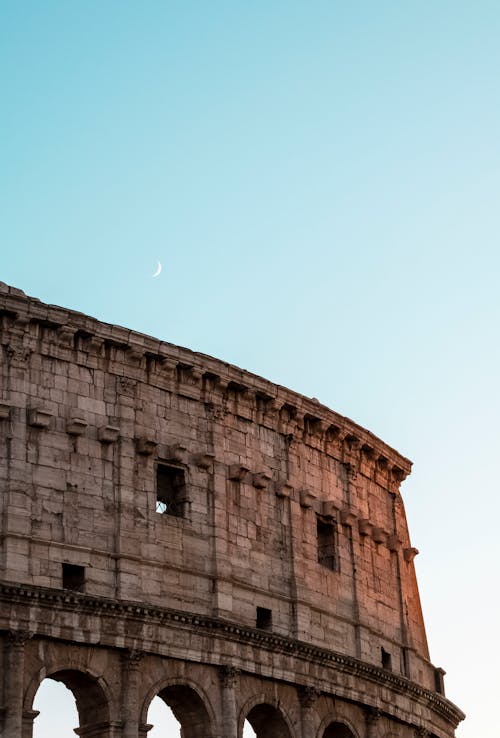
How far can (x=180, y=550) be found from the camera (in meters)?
39.6

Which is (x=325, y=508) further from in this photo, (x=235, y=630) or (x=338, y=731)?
(x=235, y=630)

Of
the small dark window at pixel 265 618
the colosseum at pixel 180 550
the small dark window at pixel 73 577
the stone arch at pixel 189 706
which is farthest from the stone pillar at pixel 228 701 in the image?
the small dark window at pixel 73 577

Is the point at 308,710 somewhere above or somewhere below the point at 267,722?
above

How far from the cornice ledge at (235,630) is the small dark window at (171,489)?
110 inches

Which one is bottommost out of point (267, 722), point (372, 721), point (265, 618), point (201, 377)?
point (267, 722)

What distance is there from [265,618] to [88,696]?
564cm

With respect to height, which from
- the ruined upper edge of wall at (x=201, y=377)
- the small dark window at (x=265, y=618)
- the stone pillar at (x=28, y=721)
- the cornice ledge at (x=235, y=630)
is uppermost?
the ruined upper edge of wall at (x=201, y=377)

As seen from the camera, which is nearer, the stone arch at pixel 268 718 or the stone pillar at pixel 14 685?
the stone pillar at pixel 14 685

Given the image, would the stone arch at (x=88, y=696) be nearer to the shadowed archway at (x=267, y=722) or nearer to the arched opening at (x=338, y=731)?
the shadowed archway at (x=267, y=722)

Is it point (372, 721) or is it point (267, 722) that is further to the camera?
point (372, 721)

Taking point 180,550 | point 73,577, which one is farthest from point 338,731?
point 73,577

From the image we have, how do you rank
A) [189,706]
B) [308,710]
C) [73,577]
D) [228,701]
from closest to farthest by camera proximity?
[73,577] < [228,701] < [189,706] < [308,710]

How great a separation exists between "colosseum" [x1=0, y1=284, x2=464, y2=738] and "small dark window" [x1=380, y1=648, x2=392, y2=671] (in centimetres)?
4

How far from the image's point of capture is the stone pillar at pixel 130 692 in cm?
3678
